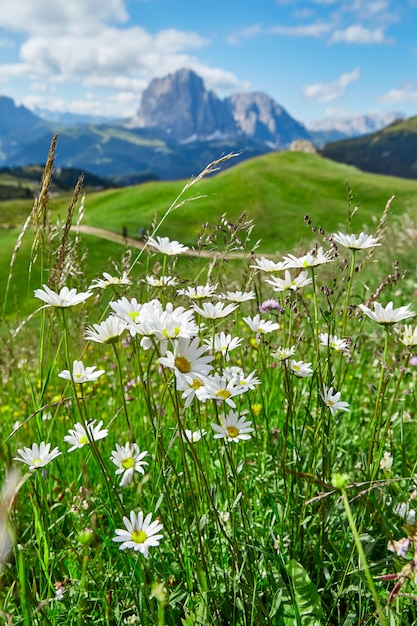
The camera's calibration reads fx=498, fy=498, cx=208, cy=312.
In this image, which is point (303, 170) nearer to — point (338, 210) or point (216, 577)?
point (338, 210)

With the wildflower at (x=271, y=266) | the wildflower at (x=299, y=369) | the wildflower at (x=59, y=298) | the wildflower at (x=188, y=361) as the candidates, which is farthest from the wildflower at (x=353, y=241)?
the wildflower at (x=59, y=298)

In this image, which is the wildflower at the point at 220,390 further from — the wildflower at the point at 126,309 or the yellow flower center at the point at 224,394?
the wildflower at the point at 126,309

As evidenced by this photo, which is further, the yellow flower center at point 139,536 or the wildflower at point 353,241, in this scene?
the wildflower at point 353,241

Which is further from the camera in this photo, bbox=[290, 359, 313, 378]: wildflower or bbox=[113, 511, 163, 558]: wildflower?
bbox=[290, 359, 313, 378]: wildflower

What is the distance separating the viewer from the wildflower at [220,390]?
4.93 ft

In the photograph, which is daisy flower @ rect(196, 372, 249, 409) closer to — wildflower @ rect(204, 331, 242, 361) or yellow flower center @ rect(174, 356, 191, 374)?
yellow flower center @ rect(174, 356, 191, 374)

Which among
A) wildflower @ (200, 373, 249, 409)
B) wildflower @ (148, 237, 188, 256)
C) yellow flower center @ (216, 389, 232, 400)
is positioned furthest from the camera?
wildflower @ (148, 237, 188, 256)

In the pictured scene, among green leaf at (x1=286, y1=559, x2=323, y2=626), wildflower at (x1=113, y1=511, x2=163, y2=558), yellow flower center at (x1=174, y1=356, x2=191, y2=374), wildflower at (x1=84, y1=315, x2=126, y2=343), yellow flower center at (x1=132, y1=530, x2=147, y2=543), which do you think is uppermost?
wildflower at (x1=84, y1=315, x2=126, y2=343)

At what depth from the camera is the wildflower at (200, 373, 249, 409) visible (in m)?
1.50

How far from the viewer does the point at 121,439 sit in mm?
3492

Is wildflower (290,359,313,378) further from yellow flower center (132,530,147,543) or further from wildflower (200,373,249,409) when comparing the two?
yellow flower center (132,530,147,543)

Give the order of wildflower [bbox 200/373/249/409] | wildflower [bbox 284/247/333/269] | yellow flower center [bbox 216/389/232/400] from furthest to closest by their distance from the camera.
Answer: wildflower [bbox 284/247/333/269]
yellow flower center [bbox 216/389/232/400]
wildflower [bbox 200/373/249/409]

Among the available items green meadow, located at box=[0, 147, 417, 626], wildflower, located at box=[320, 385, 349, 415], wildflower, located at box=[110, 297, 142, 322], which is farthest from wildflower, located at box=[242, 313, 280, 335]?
wildflower, located at box=[110, 297, 142, 322]

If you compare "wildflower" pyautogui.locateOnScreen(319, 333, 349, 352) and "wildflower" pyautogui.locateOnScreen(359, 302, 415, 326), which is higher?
"wildflower" pyautogui.locateOnScreen(359, 302, 415, 326)
